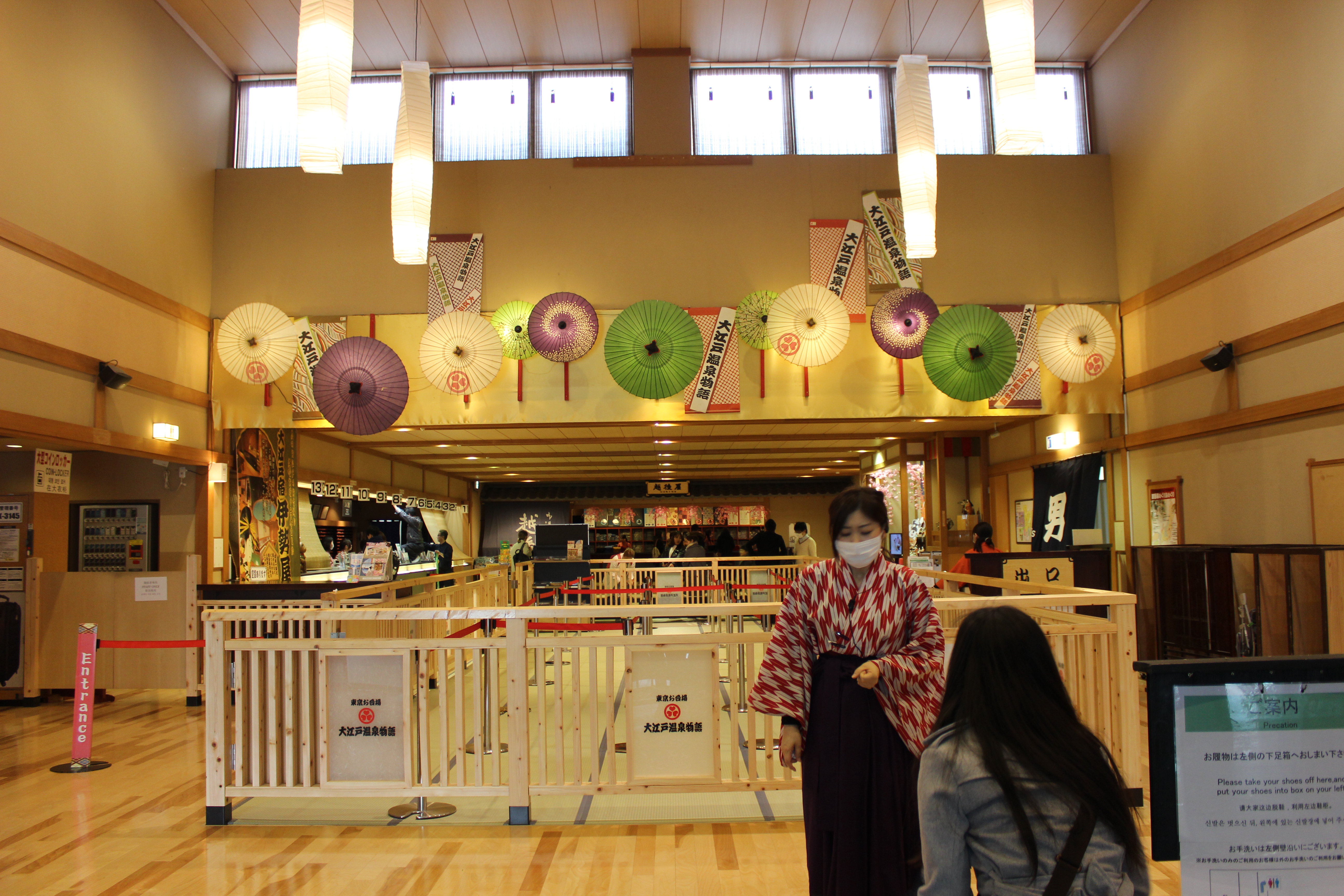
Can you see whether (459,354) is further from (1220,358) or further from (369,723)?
(1220,358)

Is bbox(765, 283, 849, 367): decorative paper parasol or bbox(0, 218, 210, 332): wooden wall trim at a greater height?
bbox(0, 218, 210, 332): wooden wall trim

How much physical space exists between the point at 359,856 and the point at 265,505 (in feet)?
22.4

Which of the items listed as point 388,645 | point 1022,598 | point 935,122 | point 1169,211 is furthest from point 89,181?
point 1169,211

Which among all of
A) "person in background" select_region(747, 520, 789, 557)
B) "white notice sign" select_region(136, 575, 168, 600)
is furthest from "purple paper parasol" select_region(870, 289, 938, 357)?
"white notice sign" select_region(136, 575, 168, 600)

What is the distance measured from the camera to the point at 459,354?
8172 mm

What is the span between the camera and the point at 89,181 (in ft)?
24.9

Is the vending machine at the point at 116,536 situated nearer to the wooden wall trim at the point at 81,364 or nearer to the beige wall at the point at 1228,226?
the wooden wall trim at the point at 81,364

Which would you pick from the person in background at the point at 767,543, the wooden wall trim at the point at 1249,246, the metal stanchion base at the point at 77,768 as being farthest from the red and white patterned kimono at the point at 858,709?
the person in background at the point at 767,543

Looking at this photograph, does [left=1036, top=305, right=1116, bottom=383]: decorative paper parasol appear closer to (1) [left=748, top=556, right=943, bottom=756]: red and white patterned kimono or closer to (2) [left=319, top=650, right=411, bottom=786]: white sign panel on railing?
(1) [left=748, top=556, right=943, bottom=756]: red and white patterned kimono

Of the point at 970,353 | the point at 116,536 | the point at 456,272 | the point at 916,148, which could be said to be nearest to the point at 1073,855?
the point at 916,148

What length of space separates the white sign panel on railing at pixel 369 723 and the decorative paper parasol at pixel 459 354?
445 centimetres

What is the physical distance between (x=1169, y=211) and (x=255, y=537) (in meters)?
10.6

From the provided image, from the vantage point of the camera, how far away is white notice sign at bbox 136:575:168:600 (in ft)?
25.1

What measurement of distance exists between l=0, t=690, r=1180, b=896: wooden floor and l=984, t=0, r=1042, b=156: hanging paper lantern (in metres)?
4.14
